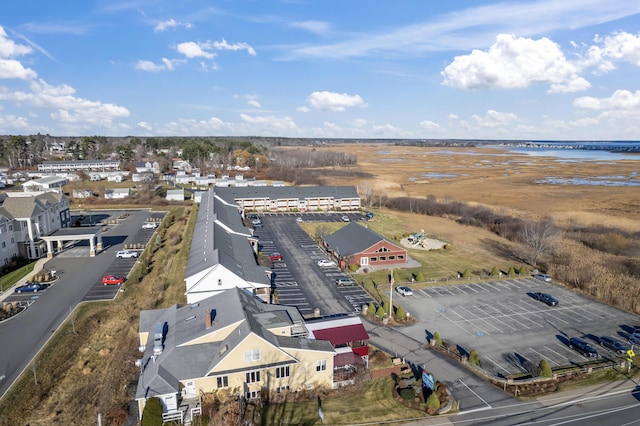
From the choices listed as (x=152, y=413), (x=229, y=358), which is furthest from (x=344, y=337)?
(x=152, y=413)

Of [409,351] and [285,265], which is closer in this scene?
[409,351]

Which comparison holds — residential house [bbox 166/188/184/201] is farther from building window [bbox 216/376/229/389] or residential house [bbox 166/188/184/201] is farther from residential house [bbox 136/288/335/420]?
building window [bbox 216/376/229/389]

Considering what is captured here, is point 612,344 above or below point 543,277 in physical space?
below

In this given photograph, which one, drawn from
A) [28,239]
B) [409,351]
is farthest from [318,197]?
[409,351]

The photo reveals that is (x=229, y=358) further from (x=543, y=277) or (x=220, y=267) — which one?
(x=543, y=277)

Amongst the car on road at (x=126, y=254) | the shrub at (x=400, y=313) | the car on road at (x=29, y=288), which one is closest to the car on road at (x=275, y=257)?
the car on road at (x=126, y=254)

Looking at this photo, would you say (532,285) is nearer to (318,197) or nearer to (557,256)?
(557,256)
